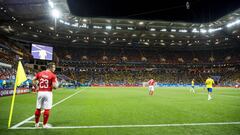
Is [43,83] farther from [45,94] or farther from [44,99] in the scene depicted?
[44,99]

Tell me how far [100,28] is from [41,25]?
1583 centimetres

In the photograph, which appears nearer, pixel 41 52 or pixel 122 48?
pixel 41 52

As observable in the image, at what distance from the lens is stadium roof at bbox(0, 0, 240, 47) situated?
4103 cm

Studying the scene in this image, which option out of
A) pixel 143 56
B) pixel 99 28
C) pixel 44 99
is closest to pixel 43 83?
pixel 44 99

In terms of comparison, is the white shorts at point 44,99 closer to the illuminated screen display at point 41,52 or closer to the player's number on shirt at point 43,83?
the player's number on shirt at point 43,83

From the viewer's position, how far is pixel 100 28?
199 ft

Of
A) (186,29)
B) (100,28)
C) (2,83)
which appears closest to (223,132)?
(2,83)

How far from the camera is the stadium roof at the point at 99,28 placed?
41.0m

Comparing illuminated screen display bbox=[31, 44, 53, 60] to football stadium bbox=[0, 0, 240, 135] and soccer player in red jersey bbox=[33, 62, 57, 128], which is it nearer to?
football stadium bbox=[0, 0, 240, 135]

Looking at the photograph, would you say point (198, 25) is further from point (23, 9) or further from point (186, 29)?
point (23, 9)

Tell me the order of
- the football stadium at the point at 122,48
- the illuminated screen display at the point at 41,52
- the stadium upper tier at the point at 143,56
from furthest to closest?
the stadium upper tier at the point at 143,56, the illuminated screen display at the point at 41,52, the football stadium at the point at 122,48

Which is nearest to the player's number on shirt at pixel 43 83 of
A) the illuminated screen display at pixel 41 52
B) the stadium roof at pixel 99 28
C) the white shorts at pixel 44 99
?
the white shorts at pixel 44 99

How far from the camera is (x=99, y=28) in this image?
2388 inches

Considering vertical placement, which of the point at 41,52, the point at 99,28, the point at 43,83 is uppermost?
the point at 99,28
